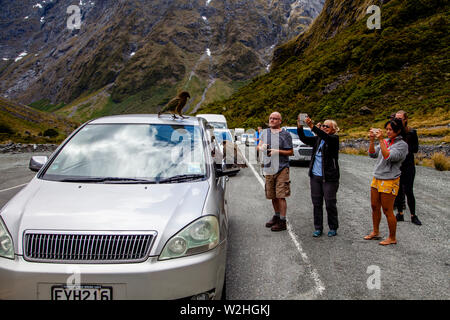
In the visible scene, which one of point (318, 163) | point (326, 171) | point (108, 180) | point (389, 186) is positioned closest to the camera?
point (108, 180)

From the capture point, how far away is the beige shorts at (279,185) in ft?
18.0

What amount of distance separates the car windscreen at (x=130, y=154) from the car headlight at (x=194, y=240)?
825 millimetres

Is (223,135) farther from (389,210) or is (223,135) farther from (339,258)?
(339,258)

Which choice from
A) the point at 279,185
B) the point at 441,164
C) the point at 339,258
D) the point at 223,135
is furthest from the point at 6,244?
the point at 441,164

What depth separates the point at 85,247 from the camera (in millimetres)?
2439

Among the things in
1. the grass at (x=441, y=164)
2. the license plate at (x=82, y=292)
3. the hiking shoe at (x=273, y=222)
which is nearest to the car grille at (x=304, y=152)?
the grass at (x=441, y=164)

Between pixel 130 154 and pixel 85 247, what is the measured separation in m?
1.41

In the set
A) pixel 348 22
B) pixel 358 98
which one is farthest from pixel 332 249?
pixel 348 22

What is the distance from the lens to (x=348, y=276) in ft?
12.7

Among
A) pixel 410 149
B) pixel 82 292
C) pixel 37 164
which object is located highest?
pixel 37 164

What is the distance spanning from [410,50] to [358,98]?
9499 millimetres

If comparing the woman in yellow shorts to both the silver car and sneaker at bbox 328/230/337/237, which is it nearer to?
sneaker at bbox 328/230/337/237

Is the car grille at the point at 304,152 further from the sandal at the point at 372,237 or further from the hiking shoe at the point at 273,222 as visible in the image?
the sandal at the point at 372,237
